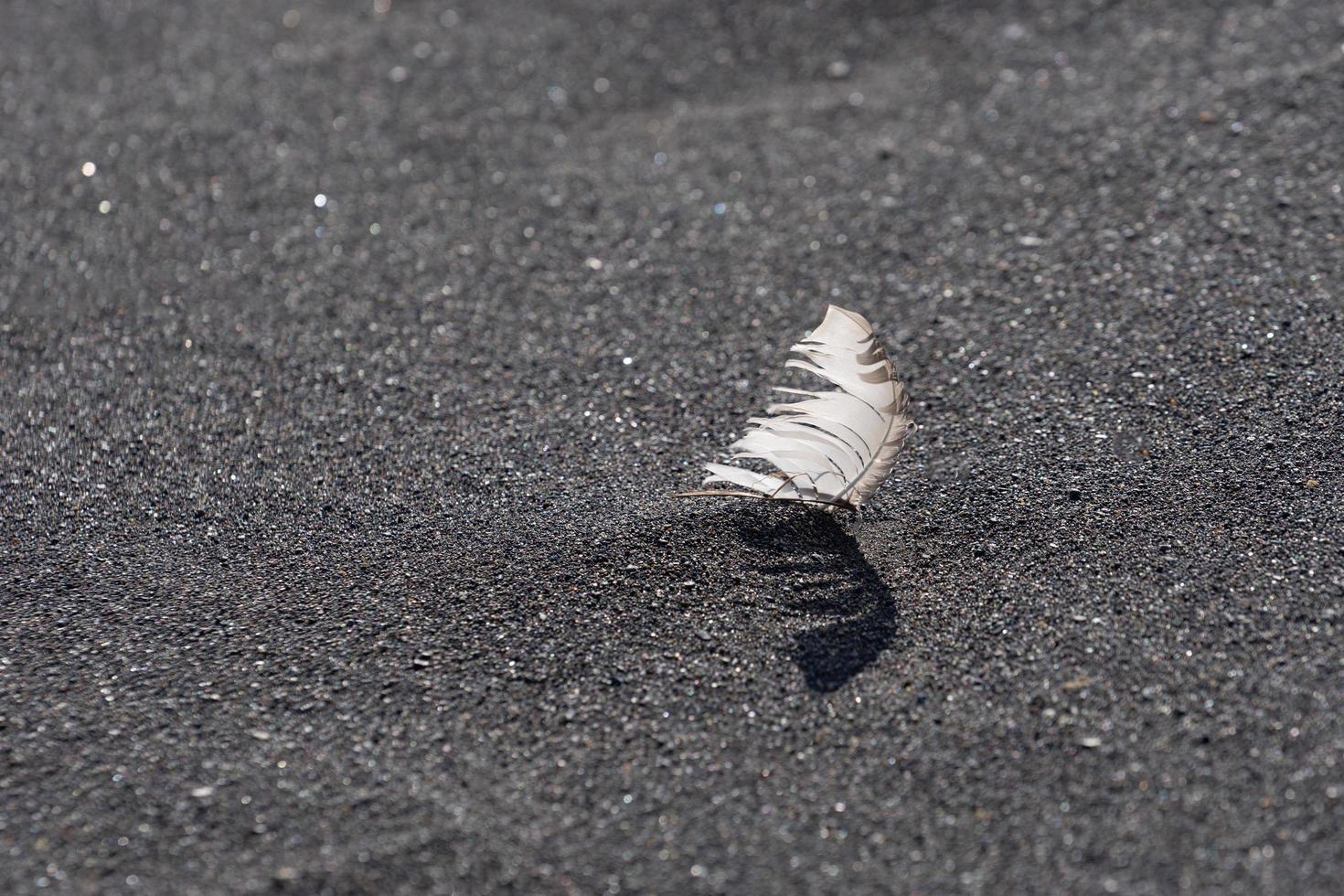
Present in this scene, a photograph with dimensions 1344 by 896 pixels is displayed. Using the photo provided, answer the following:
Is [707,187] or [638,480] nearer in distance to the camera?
[638,480]

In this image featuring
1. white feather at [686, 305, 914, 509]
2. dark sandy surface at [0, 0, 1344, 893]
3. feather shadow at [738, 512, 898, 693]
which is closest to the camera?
dark sandy surface at [0, 0, 1344, 893]

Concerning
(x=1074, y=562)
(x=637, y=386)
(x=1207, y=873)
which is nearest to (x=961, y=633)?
(x=1074, y=562)

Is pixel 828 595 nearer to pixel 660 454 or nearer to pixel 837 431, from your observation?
pixel 837 431

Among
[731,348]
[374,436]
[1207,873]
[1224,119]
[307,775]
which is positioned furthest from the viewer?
[1224,119]

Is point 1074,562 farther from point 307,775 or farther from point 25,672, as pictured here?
point 25,672

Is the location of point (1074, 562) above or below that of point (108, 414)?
below

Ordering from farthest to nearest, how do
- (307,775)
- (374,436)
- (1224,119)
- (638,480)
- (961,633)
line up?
(1224,119)
(374,436)
(638,480)
(961,633)
(307,775)
